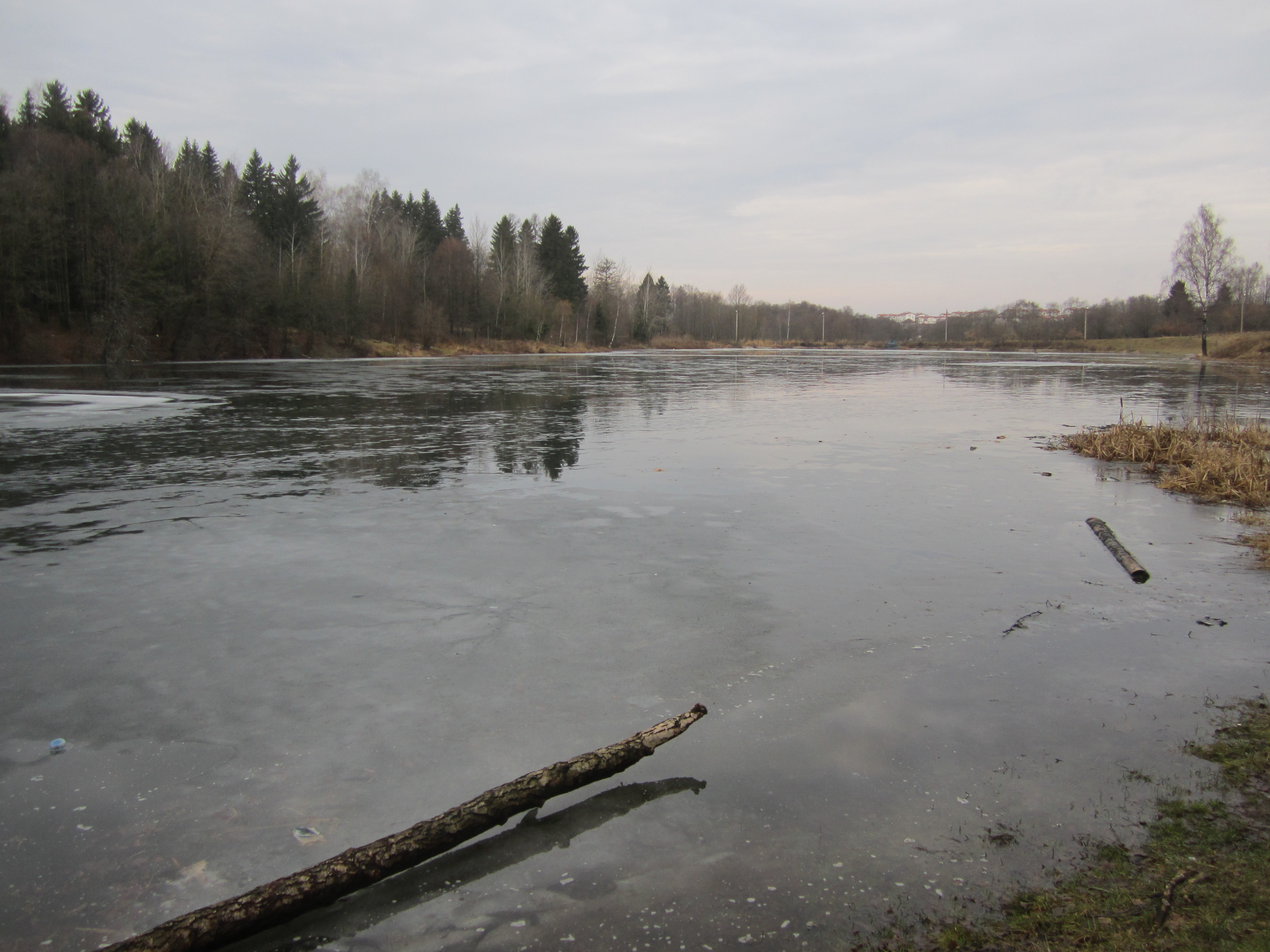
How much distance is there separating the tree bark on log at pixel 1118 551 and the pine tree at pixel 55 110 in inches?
2552

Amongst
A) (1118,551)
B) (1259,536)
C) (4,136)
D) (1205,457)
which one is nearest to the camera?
(1118,551)

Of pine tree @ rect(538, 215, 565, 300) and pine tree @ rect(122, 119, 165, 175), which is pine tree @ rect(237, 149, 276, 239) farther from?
pine tree @ rect(538, 215, 565, 300)

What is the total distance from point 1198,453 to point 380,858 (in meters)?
11.7

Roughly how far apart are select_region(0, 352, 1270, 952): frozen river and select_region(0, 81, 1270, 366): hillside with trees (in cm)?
4092

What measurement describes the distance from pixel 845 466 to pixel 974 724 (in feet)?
25.5

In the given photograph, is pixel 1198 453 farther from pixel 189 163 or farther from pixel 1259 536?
pixel 189 163

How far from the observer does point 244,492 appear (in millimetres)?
9477

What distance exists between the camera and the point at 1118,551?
673cm

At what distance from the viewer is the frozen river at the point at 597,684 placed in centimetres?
276

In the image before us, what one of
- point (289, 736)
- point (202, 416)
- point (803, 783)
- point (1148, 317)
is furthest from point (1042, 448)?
point (1148, 317)

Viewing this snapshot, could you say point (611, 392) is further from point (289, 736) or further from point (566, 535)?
point (289, 736)

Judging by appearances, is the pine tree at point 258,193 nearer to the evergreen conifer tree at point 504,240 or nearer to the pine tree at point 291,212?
the pine tree at point 291,212

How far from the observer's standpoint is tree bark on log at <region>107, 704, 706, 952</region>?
7.74ft

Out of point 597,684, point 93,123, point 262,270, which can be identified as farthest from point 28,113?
point 597,684
